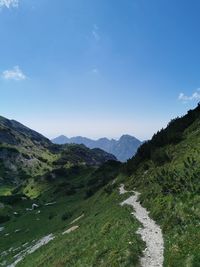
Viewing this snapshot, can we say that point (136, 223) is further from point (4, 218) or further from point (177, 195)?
point (4, 218)

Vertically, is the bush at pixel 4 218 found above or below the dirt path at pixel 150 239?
below

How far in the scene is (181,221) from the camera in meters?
27.9

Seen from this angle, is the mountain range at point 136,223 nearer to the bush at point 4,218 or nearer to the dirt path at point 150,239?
the dirt path at point 150,239

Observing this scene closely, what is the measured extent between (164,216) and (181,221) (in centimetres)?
410

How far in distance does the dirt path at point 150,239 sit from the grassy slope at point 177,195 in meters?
0.57

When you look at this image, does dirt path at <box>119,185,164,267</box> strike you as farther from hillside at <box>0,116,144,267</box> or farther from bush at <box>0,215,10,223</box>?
bush at <box>0,215,10,223</box>

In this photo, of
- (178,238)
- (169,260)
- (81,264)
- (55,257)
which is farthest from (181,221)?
(55,257)

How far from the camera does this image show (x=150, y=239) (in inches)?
1090

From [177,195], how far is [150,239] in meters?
8.66

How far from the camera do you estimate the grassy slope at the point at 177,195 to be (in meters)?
22.7

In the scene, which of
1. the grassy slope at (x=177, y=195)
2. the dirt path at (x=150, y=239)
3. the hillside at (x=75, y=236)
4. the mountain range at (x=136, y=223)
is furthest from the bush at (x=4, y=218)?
the dirt path at (x=150, y=239)

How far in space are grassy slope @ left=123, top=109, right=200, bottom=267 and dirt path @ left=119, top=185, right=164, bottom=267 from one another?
0.57 meters

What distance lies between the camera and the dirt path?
78.0ft

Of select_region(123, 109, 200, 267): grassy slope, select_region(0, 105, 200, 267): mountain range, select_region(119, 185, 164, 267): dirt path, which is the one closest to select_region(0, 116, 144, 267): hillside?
select_region(0, 105, 200, 267): mountain range
